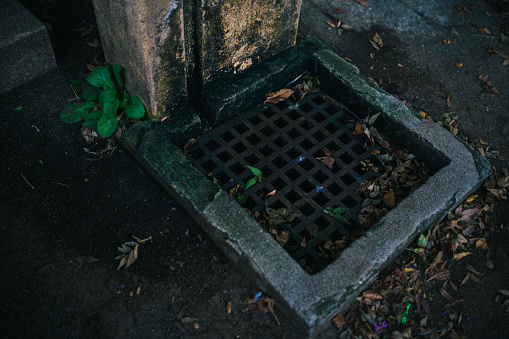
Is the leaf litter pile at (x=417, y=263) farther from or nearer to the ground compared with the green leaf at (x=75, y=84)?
nearer to the ground

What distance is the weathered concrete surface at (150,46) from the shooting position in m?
2.35

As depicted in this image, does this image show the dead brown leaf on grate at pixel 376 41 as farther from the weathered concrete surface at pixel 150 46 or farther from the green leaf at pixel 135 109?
the green leaf at pixel 135 109

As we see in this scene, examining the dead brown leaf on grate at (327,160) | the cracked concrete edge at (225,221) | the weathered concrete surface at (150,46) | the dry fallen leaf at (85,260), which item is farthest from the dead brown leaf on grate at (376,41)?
the dry fallen leaf at (85,260)

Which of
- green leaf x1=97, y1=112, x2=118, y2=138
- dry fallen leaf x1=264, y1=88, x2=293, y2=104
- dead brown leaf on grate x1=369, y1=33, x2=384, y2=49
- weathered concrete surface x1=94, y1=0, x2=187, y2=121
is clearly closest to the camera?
weathered concrete surface x1=94, y1=0, x2=187, y2=121

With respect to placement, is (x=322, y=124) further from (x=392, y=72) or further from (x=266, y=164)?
(x=392, y=72)

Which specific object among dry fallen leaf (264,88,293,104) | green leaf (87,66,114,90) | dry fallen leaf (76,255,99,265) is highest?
green leaf (87,66,114,90)

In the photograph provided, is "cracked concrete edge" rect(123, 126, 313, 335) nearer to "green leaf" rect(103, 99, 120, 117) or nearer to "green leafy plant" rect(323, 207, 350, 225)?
"green leaf" rect(103, 99, 120, 117)

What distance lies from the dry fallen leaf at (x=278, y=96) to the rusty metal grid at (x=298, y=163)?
5 centimetres

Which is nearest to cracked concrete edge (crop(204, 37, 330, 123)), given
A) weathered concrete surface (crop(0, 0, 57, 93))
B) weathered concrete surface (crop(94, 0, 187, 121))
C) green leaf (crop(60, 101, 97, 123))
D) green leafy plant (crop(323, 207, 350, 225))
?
weathered concrete surface (crop(94, 0, 187, 121))

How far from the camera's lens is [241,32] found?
290 centimetres

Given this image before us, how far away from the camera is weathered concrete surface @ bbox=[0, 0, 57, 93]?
304 centimetres

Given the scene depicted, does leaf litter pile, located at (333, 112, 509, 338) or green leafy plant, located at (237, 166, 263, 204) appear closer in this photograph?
leaf litter pile, located at (333, 112, 509, 338)

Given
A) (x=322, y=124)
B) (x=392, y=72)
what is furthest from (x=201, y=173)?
(x=392, y=72)

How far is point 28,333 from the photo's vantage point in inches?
87.7
